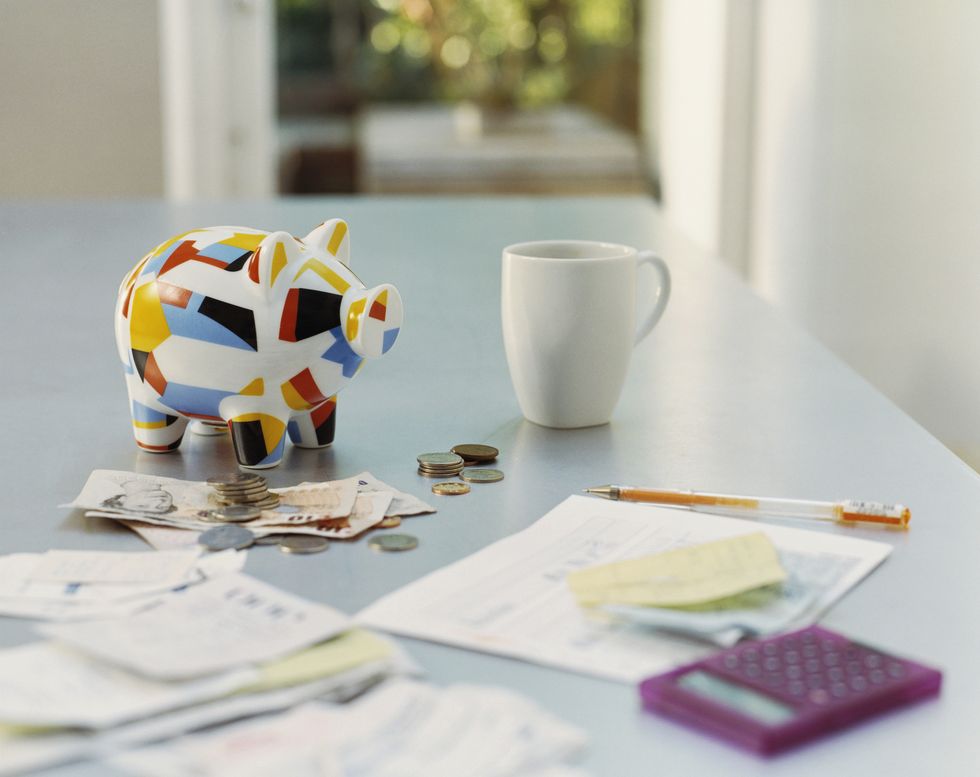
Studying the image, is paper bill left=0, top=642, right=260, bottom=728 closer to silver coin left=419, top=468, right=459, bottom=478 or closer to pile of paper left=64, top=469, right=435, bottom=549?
pile of paper left=64, top=469, right=435, bottom=549

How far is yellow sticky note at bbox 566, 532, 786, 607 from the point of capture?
2.00ft

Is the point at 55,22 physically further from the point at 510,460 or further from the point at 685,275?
the point at 510,460

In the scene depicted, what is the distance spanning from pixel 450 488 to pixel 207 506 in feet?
0.51

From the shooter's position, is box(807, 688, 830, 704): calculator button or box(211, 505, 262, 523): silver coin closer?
box(807, 688, 830, 704): calculator button

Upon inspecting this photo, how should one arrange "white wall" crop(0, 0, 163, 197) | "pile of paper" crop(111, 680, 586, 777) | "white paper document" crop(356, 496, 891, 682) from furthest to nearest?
"white wall" crop(0, 0, 163, 197) → "white paper document" crop(356, 496, 891, 682) → "pile of paper" crop(111, 680, 586, 777)

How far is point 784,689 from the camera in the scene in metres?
0.52

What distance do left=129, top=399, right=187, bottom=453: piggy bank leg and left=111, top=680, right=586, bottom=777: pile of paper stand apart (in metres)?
0.40

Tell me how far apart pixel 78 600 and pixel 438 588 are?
183 mm

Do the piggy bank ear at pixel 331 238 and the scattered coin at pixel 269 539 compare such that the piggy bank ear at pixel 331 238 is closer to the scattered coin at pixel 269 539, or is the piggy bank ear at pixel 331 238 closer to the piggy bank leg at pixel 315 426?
the piggy bank leg at pixel 315 426

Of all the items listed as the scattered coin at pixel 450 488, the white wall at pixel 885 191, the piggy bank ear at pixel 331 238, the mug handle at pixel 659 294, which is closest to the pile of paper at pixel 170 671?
the scattered coin at pixel 450 488

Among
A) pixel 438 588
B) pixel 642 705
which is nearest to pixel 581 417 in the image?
pixel 438 588

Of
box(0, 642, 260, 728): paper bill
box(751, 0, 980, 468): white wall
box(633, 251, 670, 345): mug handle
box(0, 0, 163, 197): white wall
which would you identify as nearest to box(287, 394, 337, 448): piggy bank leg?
box(633, 251, 670, 345): mug handle

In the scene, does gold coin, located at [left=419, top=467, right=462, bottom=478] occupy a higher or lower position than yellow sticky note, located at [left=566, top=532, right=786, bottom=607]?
lower

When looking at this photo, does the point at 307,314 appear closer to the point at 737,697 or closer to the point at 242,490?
the point at 242,490
